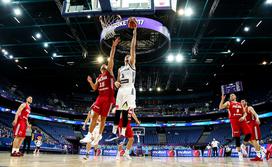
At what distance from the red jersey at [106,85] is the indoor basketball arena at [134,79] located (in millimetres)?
22

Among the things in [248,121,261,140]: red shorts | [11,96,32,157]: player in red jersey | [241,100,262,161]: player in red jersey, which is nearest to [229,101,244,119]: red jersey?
[241,100,262,161]: player in red jersey

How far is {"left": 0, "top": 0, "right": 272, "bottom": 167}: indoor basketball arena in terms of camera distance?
5.74 m

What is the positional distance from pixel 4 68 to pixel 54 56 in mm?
8906

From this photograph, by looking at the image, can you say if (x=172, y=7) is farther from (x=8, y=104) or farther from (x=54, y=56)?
(x=8, y=104)

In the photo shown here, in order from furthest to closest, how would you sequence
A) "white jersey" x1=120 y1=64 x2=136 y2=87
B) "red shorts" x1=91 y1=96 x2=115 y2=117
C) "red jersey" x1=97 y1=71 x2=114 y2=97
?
1. "white jersey" x1=120 y1=64 x2=136 y2=87
2. "red jersey" x1=97 y1=71 x2=114 y2=97
3. "red shorts" x1=91 y1=96 x2=115 y2=117

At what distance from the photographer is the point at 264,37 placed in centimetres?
1727

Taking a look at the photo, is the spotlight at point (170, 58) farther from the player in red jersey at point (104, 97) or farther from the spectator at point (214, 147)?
the player in red jersey at point (104, 97)

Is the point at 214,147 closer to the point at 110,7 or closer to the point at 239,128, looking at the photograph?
the point at 239,128

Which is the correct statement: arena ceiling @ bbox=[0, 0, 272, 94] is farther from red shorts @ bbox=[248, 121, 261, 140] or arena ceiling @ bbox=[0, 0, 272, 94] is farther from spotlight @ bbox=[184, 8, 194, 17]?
red shorts @ bbox=[248, 121, 261, 140]

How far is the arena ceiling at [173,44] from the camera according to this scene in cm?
1435

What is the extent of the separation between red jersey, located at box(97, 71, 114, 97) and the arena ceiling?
20.5ft

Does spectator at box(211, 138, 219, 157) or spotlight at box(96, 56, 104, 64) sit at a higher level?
spotlight at box(96, 56, 104, 64)

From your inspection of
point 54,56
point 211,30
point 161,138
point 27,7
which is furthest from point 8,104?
point 211,30

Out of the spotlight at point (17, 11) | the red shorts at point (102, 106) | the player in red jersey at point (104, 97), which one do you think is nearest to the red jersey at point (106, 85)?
the player in red jersey at point (104, 97)
